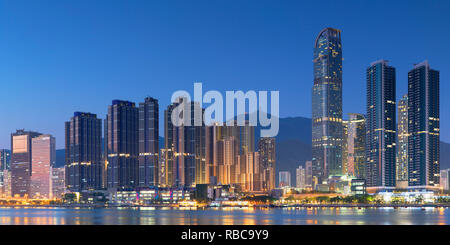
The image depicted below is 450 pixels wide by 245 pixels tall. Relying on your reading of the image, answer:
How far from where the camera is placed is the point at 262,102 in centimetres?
7938
